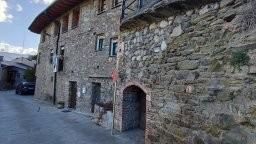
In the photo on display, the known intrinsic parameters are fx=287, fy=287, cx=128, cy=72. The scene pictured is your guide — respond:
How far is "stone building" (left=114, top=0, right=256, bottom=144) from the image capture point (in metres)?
4.00

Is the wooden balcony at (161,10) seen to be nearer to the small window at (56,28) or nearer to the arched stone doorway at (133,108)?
the arched stone doorway at (133,108)

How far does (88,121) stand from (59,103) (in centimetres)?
496

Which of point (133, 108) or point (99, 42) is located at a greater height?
point (99, 42)

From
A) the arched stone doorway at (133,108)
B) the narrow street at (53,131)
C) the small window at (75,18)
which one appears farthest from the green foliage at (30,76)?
the arched stone doorway at (133,108)

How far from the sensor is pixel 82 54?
13.8 meters

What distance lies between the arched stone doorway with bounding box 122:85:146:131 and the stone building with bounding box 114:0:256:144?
1023mm

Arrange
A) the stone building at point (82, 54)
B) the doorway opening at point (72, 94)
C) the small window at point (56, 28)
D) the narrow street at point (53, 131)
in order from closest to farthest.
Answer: the narrow street at point (53, 131) < the stone building at point (82, 54) < the doorway opening at point (72, 94) < the small window at point (56, 28)

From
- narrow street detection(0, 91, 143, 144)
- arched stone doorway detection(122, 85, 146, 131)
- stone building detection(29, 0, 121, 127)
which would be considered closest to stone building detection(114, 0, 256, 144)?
arched stone doorway detection(122, 85, 146, 131)

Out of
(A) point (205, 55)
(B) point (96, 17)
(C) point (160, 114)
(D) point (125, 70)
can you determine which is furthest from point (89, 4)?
(A) point (205, 55)

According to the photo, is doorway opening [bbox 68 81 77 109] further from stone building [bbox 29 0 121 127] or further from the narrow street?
the narrow street

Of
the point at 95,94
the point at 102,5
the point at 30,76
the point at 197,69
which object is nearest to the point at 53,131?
the point at 95,94

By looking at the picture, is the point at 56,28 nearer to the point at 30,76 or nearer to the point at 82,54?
the point at 82,54

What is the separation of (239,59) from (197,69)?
0.94 m

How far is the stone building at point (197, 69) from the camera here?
157 inches
